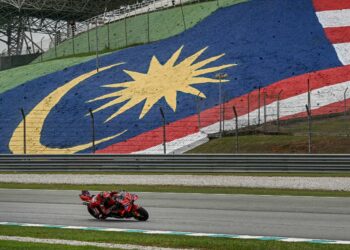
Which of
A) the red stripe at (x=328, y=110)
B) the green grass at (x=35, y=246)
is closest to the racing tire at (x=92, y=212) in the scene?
the green grass at (x=35, y=246)

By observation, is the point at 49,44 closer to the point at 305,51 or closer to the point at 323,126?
the point at 305,51

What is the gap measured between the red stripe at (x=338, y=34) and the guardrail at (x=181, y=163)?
73.6ft

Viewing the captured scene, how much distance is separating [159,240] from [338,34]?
40148mm

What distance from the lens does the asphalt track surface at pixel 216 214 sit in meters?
14.3

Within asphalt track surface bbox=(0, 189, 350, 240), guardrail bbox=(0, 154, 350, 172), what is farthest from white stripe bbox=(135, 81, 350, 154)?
asphalt track surface bbox=(0, 189, 350, 240)

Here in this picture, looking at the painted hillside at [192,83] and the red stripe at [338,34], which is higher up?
the red stripe at [338,34]

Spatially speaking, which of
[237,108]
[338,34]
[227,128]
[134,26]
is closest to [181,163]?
[227,128]

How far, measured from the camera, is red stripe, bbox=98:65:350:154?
129 feet

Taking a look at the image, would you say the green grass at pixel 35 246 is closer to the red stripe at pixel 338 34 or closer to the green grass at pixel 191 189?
the green grass at pixel 191 189

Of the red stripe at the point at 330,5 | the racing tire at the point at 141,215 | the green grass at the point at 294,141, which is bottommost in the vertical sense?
the racing tire at the point at 141,215

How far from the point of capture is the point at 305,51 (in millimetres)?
49469

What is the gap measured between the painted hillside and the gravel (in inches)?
321

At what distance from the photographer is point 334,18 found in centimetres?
5247

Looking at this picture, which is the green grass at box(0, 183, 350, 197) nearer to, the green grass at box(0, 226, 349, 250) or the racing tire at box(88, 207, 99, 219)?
the racing tire at box(88, 207, 99, 219)
